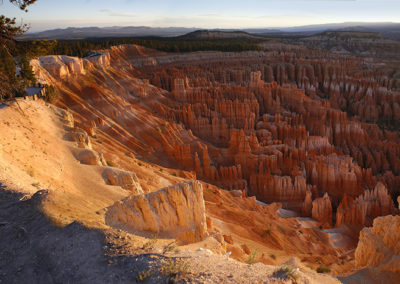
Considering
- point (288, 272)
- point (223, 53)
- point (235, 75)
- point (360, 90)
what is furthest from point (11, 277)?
point (223, 53)

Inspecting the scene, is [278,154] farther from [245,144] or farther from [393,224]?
[393,224]

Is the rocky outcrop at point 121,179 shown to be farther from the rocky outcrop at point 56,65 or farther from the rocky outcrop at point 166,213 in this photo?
the rocky outcrop at point 56,65

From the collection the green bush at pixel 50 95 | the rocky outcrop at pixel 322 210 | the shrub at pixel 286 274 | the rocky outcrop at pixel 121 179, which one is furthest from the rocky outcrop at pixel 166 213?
the green bush at pixel 50 95

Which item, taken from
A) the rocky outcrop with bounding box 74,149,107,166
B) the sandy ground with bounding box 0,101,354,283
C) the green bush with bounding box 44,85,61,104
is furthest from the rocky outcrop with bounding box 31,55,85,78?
the sandy ground with bounding box 0,101,354,283

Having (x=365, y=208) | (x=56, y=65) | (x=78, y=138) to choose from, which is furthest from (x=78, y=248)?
(x=56, y=65)

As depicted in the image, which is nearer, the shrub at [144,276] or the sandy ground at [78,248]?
the shrub at [144,276]

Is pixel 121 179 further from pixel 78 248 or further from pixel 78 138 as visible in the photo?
pixel 78 248

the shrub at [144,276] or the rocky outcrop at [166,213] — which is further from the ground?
the shrub at [144,276]
